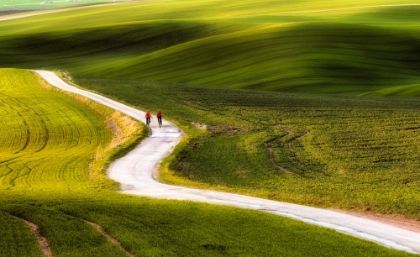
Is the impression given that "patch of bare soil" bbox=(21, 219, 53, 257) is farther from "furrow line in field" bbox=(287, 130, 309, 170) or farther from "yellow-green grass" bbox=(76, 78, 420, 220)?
"furrow line in field" bbox=(287, 130, 309, 170)

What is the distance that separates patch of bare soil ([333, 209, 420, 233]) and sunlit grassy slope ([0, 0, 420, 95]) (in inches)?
1637

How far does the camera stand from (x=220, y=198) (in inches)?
1126

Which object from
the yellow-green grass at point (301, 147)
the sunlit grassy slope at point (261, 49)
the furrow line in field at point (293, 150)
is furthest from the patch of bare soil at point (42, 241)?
the sunlit grassy slope at point (261, 49)

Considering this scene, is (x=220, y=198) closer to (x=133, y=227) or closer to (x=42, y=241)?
(x=133, y=227)

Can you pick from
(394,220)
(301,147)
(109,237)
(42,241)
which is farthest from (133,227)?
(301,147)

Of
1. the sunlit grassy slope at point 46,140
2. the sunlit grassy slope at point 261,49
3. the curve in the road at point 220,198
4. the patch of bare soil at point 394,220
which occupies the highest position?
the sunlit grassy slope at point 261,49

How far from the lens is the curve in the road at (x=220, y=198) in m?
23.0

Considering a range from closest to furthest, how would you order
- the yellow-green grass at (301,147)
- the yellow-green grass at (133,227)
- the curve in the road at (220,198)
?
the yellow-green grass at (133,227)
the curve in the road at (220,198)
the yellow-green grass at (301,147)

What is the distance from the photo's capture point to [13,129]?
52.9m

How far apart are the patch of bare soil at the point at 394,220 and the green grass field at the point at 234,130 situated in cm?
40

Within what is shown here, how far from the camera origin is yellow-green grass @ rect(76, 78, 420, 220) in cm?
2994

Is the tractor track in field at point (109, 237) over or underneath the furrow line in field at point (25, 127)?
underneath

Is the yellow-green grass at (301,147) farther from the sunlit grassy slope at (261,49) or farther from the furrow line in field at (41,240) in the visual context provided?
the sunlit grassy slope at (261,49)

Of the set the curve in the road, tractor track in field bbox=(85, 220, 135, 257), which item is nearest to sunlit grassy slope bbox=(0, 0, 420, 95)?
the curve in the road
